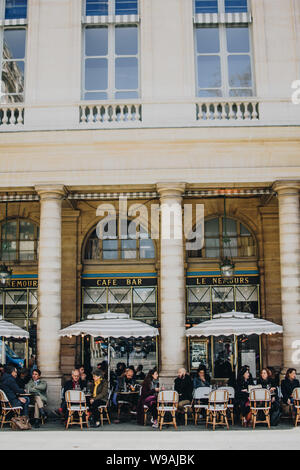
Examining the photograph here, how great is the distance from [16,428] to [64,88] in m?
9.06

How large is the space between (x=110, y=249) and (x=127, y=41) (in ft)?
21.9

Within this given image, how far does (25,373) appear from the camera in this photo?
52.7 ft

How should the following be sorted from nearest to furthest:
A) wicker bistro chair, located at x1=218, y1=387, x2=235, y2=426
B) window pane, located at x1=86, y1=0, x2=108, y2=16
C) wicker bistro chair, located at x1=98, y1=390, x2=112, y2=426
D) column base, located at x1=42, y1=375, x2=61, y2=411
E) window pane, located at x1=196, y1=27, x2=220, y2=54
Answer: wicker bistro chair, located at x1=218, y1=387, x2=235, y2=426 → wicker bistro chair, located at x1=98, y1=390, x2=112, y2=426 → column base, located at x1=42, y1=375, x2=61, y2=411 → window pane, located at x1=196, y1=27, x2=220, y2=54 → window pane, located at x1=86, y1=0, x2=108, y2=16

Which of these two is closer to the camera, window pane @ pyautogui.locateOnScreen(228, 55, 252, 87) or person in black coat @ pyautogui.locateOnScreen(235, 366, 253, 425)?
person in black coat @ pyautogui.locateOnScreen(235, 366, 253, 425)

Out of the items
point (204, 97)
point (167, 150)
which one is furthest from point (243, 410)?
point (204, 97)

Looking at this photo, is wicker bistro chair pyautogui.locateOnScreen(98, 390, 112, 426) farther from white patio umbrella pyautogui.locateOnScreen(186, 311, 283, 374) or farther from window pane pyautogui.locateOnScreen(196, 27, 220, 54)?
window pane pyautogui.locateOnScreen(196, 27, 220, 54)

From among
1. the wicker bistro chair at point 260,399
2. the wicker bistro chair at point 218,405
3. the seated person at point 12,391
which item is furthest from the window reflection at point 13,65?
the wicker bistro chair at point 260,399

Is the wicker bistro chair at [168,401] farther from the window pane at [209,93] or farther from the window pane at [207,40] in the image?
the window pane at [207,40]

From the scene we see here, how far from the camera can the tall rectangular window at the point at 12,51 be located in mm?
17406

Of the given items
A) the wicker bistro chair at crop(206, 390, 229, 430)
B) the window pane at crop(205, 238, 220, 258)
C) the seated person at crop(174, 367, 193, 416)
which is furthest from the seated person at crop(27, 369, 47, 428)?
the window pane at crop(205, 238, 220, 258)

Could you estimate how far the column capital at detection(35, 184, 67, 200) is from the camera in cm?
1619

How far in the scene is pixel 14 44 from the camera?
17.7 m

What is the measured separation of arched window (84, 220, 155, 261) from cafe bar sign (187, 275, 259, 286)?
61.8 inches
